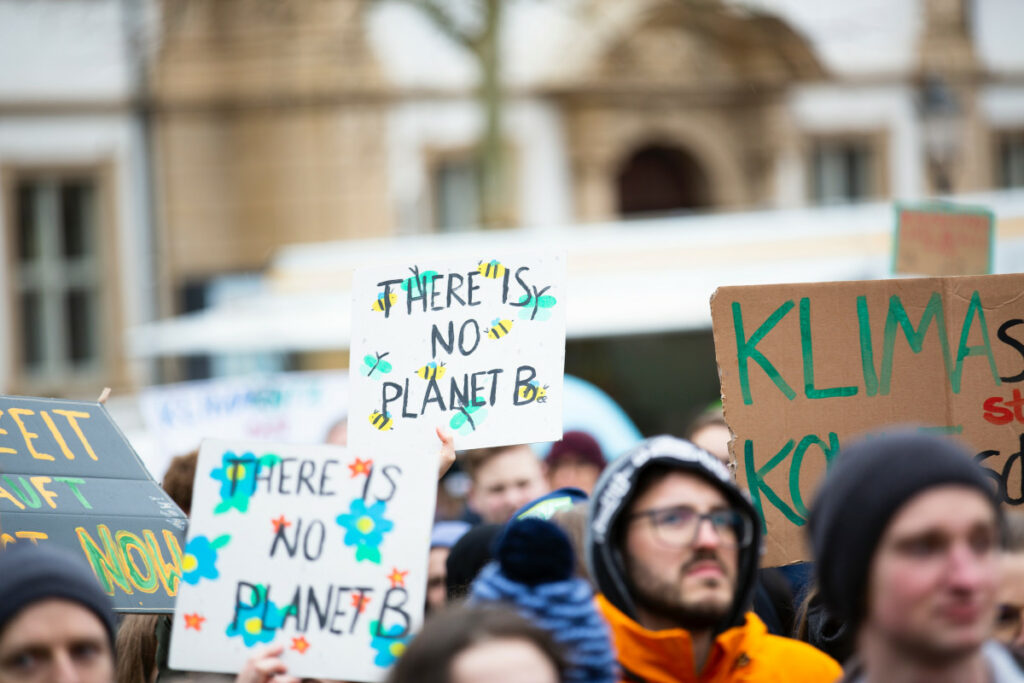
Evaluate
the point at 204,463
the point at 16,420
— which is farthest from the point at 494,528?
the point at 16,420

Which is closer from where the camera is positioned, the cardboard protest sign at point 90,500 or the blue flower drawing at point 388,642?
the blue flower drawing at point 388,642

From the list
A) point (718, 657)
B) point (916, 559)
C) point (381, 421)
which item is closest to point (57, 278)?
point (381, 421)

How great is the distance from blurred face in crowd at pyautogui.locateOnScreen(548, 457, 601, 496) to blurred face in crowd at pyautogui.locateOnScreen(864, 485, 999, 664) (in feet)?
10.9

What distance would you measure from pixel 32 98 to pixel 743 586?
1410 cm

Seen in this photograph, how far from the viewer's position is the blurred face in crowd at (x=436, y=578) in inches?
160

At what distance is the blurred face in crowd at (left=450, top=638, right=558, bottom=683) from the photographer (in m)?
2.21

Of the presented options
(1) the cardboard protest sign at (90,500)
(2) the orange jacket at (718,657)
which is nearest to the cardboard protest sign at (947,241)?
(2) the orange jacket at (718,657)

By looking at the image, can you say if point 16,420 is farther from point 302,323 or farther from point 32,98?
point 32,98

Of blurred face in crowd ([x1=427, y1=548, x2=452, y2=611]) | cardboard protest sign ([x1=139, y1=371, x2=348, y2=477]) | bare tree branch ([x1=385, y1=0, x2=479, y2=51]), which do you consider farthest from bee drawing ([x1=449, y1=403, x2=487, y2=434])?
bare tree branch ([x1=385, y1=0, x2=479, y2=51])

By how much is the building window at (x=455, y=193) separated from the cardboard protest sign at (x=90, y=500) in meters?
12.8

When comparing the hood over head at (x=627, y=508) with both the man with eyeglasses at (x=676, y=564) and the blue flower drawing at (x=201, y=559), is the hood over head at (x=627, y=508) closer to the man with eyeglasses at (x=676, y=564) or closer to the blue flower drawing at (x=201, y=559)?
the man with eyeglasses at (x=676, y=564)

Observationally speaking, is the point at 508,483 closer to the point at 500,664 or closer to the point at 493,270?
the point at 493,270

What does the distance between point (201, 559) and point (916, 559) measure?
1591mm

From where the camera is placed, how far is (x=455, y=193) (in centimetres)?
1645
